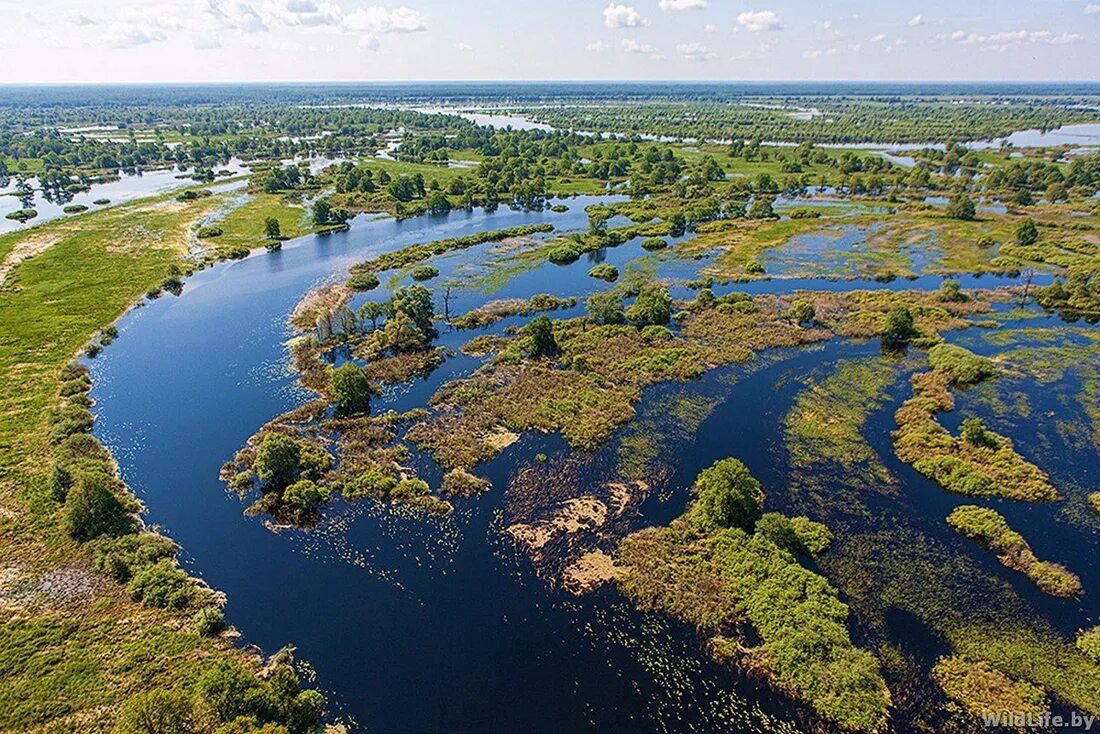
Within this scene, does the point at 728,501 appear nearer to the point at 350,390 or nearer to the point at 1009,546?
the point at 1009,546

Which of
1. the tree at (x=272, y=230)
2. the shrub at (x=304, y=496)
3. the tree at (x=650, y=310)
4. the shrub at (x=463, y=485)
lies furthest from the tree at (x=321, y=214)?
the shrub at (x=463, y=485)

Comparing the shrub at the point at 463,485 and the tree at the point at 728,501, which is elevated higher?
the tree at the point at 728,501

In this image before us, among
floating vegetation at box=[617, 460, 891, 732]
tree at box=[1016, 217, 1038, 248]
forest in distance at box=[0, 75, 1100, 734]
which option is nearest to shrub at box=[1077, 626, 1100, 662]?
forest in distance at box=[0, 75, 1100, 734]

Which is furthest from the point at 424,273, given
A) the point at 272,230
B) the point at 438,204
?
the point at 438,204

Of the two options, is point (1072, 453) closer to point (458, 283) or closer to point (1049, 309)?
point (1049, 309)

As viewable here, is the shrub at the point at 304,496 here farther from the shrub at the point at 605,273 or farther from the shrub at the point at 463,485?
the shrub at the point at 605,273

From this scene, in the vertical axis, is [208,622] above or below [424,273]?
below

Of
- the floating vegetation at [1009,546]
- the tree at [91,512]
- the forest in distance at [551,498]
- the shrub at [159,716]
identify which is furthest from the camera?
the tree at [91,512]
